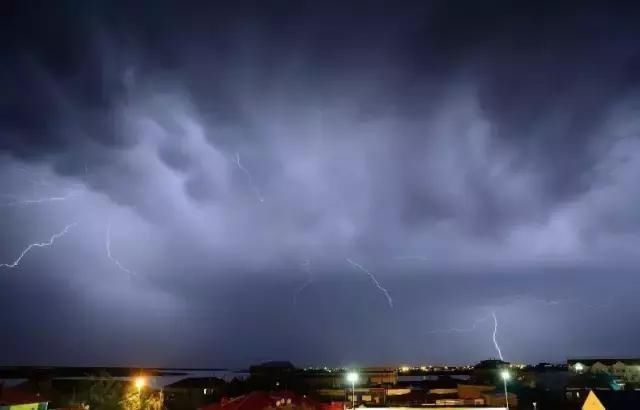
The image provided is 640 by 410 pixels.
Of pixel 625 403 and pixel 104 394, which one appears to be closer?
pixel 625 403

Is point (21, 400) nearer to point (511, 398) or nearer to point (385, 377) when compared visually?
point (511, 398)

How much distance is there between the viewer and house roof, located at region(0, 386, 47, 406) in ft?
115

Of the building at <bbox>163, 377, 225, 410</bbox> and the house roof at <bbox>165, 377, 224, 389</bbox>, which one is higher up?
the house roof at <bbox>165, 377, 224, 389</bbox>

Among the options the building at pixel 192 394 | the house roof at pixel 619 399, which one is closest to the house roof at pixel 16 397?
the building at pixel 192 394

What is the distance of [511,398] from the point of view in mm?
50969

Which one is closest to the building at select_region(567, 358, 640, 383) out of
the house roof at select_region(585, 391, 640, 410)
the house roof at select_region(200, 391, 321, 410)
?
the house roof at select_region(585, 391, 640, 410)

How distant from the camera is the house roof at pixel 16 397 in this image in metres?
34.9

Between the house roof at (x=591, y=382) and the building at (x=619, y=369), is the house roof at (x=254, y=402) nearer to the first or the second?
the house roof at (x=591, y=382)

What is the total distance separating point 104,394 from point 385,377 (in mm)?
79236

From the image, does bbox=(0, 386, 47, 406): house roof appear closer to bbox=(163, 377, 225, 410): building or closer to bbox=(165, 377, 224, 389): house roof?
bbox=(163, 377, 225, 410): building

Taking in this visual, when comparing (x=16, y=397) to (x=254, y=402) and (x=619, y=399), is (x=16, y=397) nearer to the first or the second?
(x=254, y=402)

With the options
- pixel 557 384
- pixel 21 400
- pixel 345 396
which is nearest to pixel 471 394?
pixel 345 396

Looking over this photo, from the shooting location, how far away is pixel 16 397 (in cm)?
3616

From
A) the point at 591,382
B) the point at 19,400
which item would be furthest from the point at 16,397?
the point at 591,382
